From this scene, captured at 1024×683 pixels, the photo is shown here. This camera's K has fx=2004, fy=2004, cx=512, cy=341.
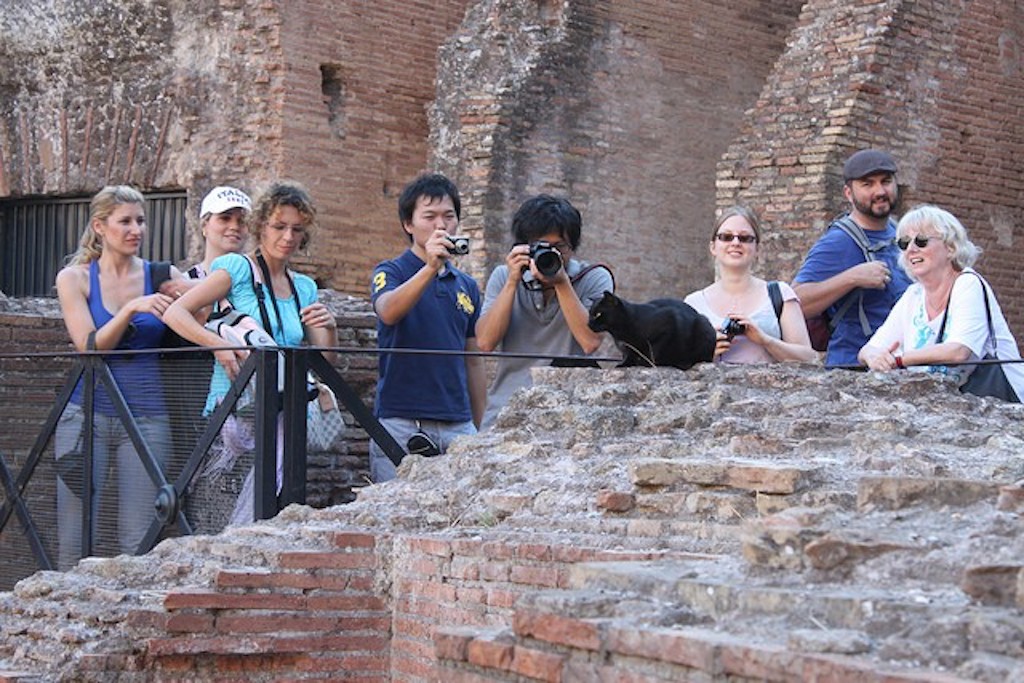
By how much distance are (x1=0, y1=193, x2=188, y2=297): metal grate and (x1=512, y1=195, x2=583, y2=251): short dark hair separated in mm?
8380

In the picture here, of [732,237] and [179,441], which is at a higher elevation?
[732,237]

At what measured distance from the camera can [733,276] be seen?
753 cm

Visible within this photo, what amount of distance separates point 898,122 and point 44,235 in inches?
290

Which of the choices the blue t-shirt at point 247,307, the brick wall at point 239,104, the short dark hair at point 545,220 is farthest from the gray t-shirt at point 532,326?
the brick wall at point 239,104

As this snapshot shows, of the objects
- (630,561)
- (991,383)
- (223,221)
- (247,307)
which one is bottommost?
(630,561)

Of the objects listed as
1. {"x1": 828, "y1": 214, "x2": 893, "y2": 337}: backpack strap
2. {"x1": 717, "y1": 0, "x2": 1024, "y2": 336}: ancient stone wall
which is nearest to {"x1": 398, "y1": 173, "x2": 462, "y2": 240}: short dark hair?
{"x1": 828, "y1": 214, "x2": 893, "y2": 337}: backpack strap

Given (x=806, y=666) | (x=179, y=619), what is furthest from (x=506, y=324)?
(x=806, y=666)

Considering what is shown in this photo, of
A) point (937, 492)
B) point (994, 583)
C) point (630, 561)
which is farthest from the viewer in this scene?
point (630, 561)

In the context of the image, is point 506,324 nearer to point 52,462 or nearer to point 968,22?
point 52,462

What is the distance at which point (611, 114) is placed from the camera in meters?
14.9

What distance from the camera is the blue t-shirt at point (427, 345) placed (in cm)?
774

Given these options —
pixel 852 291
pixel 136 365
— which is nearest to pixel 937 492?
pixel 852 291

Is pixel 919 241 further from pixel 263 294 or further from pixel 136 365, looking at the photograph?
pixel 136 365

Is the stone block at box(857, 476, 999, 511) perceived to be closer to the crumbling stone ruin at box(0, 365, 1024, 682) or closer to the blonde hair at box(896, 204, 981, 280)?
the crumbling stone ruin at box(0, 365, 1024, 682)
